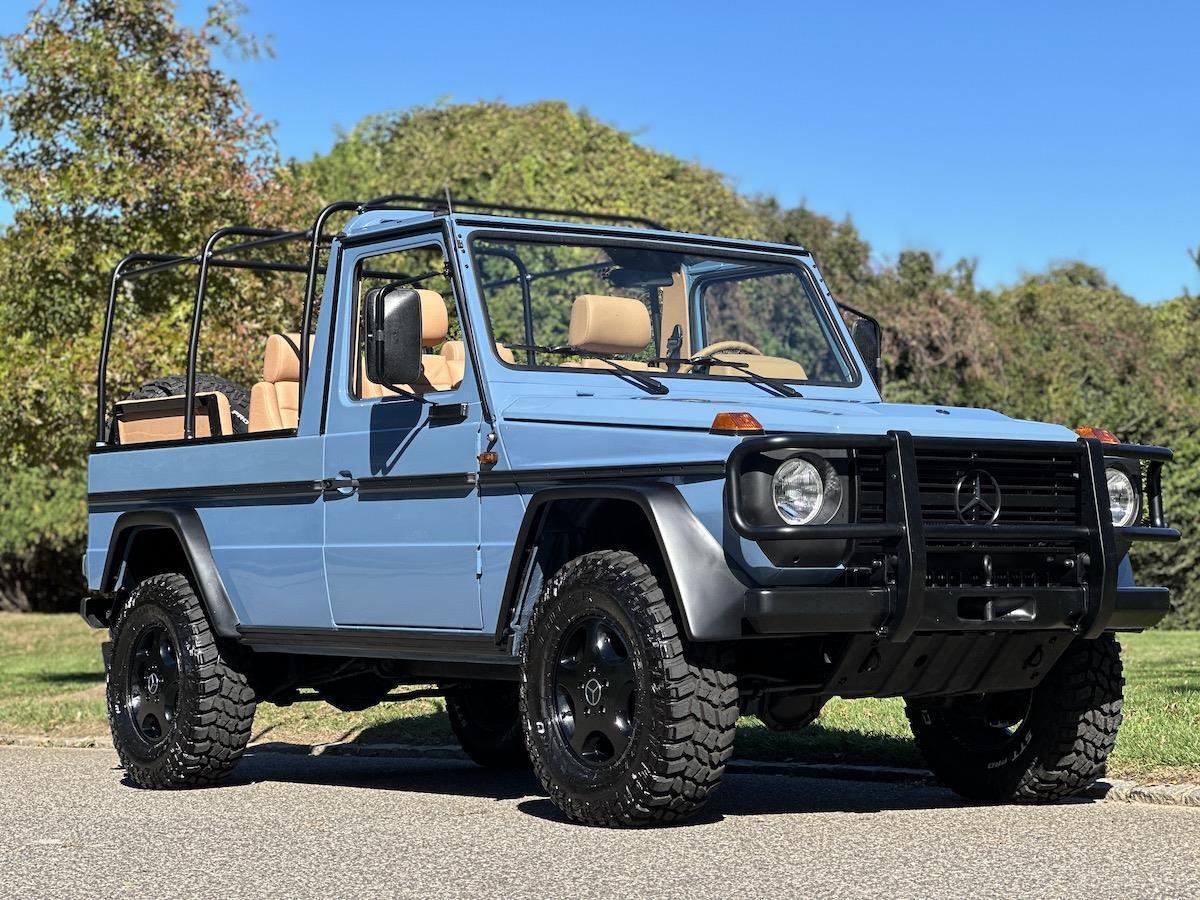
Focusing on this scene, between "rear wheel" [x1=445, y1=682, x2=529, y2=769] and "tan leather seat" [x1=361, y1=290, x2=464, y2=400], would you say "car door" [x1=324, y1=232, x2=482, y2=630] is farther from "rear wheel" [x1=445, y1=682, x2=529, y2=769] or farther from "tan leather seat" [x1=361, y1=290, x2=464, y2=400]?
"rear wheel" [x1=445, y1=682, x2=529, y2=769]

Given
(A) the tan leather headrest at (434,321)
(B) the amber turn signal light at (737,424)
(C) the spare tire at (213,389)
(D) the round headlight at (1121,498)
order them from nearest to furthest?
(B) the amber turn signal light at (737,424) < (D) the round headlight at (1121,498) < (A) the tan leather headrest at (434,321) < (C) the spare tire at (213,389)

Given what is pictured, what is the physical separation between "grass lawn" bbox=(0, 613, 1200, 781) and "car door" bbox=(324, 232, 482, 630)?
2.53 metres

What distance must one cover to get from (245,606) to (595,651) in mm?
2654

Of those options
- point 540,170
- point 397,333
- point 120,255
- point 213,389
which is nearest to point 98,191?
point 120,255

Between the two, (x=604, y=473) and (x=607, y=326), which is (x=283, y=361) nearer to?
(x=607, y=326)

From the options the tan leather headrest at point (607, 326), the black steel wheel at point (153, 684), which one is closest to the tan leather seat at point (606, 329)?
the tan leather headrest at point (607, 326)

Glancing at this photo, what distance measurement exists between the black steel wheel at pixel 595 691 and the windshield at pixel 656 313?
4.38 feet

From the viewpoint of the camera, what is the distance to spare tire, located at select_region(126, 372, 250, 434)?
10.4 meters

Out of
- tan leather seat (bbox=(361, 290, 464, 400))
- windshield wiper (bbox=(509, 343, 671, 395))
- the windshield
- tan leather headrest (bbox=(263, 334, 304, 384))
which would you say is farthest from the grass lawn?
tan leather seat (bbox=(361, 290, 464, 400))

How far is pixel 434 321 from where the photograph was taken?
846 centimetres

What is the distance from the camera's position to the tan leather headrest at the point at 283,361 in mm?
9812

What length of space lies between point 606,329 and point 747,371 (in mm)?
662

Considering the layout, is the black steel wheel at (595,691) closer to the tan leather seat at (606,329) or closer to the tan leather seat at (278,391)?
the tan leather seat at (606,329)

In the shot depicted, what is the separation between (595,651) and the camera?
24.6ft
